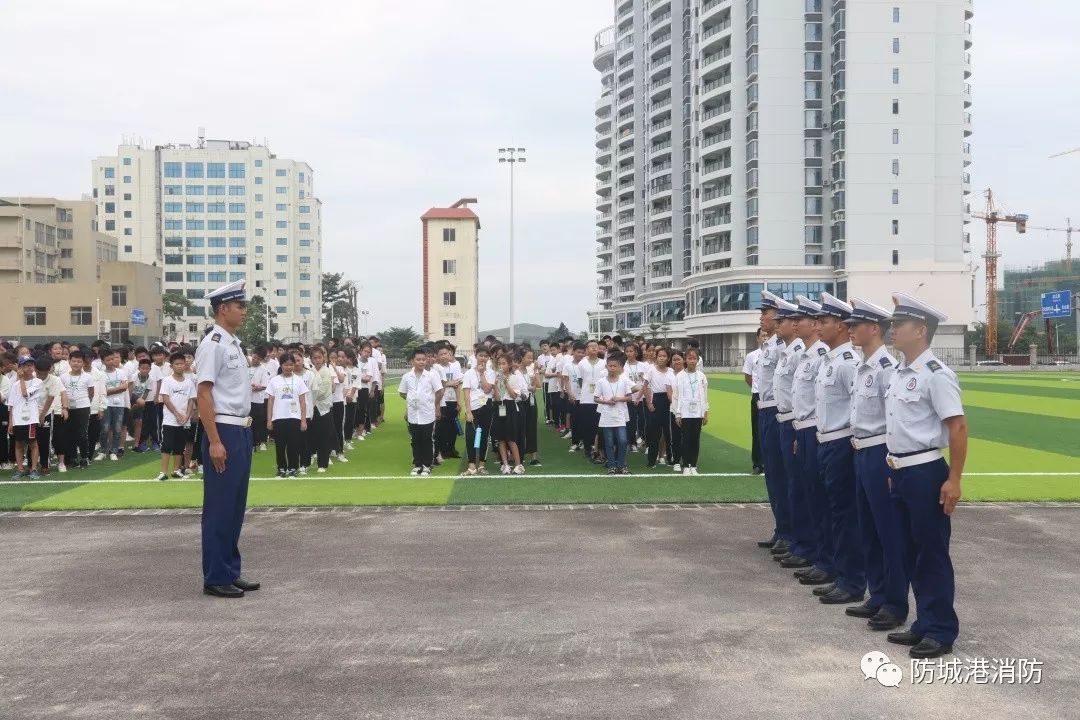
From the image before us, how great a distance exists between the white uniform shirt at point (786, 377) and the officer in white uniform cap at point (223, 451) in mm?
4526

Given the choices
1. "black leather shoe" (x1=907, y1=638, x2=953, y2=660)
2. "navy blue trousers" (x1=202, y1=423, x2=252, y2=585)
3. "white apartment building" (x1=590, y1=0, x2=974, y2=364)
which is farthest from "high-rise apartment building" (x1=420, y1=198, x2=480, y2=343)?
"black leather shoe" (x1=907, y1=638, x2=953, y2=660)

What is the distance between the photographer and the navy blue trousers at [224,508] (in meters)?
7.11

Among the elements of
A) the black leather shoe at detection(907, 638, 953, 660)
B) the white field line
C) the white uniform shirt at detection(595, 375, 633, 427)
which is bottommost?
the white field line

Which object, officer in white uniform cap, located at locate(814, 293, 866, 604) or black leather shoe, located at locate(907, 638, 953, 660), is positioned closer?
black leather shoe, located at locate(907, 638, 953, 660)

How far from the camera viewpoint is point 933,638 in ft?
18.3

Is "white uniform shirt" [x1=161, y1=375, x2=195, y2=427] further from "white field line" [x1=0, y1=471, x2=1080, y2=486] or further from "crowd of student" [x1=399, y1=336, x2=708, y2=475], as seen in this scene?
"crowd of student" [x1=399, y1=336, x2=708, y2=475]

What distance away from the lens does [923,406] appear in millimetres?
5727

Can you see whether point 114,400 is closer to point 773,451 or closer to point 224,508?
point 224,508

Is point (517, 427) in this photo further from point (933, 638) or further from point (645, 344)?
point (933, 638)

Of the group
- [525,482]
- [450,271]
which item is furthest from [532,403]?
[450,271]

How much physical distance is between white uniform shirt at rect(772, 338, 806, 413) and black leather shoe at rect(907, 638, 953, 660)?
2.84m

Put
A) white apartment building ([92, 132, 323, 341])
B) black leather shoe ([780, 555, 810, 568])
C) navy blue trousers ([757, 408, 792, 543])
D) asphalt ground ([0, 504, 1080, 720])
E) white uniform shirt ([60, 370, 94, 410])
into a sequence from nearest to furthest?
asphalt ground ([0, 504, 1080, 720]) < black leather shoe ([780, 555, 810, 568]) < navy blue trousers ([757, 408, 792, 543]) < white uniform shirt ([60, 370, 94, 410]) < white apartment building ([92, 132, 323, 341])

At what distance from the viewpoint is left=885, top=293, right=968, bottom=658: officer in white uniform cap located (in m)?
5.58

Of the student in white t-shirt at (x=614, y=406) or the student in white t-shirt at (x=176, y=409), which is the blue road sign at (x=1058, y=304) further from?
the student in white t-shirt at (x=176, y=409)
